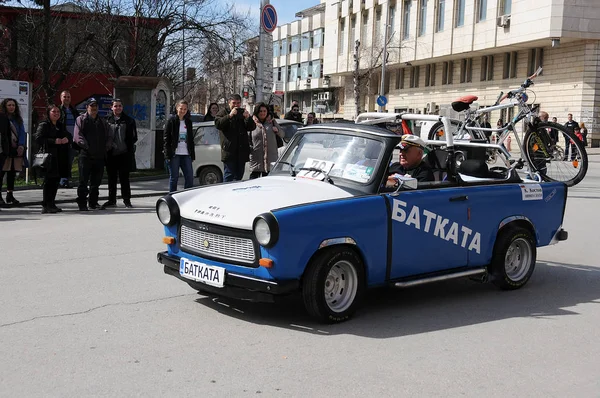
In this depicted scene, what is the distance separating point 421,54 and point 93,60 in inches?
1257

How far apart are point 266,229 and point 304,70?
8262 centimetres

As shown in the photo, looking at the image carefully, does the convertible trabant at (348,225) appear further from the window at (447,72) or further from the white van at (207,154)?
the window at (447,72)

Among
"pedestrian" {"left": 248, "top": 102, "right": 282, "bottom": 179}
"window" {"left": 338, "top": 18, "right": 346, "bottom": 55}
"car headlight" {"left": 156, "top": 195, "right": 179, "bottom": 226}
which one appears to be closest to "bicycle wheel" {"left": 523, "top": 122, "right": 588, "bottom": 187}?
"pedestrian" {"left": 248, "top": 102, "right": 282, "bottom": 179}

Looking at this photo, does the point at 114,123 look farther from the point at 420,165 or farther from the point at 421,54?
the point at 421,54

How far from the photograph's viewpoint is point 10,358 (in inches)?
190

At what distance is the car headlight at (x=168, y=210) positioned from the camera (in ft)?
20.6

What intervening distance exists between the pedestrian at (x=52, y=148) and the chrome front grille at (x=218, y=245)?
6.75 m

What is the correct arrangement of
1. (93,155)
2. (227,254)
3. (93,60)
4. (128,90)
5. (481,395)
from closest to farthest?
(481,395)
(227,254)
(93,155)
(128,90)
(93,60)

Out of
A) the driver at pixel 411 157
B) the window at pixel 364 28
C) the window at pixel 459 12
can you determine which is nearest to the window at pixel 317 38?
the window at pixel 364 28

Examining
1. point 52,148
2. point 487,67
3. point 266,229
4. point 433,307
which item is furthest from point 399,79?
point 266,229

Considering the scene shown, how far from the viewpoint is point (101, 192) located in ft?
51.2

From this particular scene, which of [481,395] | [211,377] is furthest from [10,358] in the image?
[481,395]

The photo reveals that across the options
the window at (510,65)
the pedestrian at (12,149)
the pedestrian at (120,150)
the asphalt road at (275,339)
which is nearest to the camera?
the asphalt road at (275,339)

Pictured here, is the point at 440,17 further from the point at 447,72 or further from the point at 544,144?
the point at 544,144
